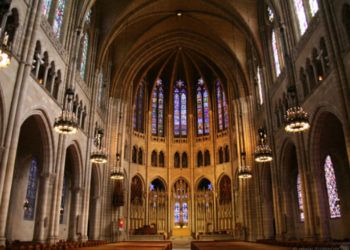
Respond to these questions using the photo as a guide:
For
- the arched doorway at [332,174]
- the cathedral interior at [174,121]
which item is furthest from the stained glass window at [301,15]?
the arched doorway at [332,174]

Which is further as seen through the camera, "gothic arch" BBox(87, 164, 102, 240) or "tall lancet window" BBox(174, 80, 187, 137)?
"tall lancet window" BBox(174, 80, 187, 137)

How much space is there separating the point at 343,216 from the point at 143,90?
1148 inches

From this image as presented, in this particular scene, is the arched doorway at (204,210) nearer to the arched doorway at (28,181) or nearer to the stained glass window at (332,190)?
the stained glass window at (332,190)

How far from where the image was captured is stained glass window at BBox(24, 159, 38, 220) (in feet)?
71.8

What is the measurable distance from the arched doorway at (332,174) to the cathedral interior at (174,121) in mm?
91

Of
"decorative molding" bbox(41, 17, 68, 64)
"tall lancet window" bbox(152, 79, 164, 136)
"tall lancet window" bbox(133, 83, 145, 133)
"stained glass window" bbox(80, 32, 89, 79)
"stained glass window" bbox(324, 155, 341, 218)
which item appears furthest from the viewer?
"tall lancet window" bbox(152, 79, 164, 136)

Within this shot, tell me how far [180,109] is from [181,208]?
13.0 metres

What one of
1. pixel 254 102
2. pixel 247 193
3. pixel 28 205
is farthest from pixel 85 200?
pixel 254 102

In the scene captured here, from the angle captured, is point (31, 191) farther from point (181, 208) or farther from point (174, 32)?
point (174, 32)

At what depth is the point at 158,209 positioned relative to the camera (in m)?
39.2

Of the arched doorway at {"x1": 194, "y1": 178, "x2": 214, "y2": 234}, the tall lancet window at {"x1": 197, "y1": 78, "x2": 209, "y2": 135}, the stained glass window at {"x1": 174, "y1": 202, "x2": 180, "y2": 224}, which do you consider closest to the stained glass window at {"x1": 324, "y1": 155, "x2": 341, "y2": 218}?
the arched doorway at {"x1": 194, "y1": 178, "x2": 214, "y2": 234}

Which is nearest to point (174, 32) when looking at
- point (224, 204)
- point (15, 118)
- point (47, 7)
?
point (47, 7)

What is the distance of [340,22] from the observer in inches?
575

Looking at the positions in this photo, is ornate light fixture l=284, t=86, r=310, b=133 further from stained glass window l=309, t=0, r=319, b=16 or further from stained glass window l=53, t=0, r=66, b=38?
stained glass window l=53, t=0, r=66, b=38
